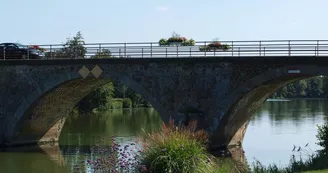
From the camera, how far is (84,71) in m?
28.7

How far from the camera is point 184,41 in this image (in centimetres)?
2906

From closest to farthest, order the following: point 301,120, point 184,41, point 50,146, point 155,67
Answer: point 155,67
point 184,41
point 50,146
point 301,120

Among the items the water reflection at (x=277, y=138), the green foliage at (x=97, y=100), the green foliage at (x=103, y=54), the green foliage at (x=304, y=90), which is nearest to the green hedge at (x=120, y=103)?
the green foliage at (x=97, y=100)

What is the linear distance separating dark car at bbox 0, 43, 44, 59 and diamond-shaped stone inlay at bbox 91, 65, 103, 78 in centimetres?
441

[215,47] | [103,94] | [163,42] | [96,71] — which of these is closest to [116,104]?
[103,94]

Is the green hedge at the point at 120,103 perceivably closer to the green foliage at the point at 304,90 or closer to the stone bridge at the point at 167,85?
the stone bridge at the point at 167,85

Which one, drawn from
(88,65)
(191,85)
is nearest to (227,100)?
(191,85)

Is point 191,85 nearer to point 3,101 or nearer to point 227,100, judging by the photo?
point 227,100

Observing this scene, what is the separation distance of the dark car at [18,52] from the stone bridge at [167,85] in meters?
1.50

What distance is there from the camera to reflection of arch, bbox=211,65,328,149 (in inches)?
976

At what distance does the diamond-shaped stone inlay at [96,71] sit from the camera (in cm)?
2839

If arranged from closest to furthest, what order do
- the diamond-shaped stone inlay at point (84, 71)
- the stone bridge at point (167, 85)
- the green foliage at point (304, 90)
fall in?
1. the stone bridge at point (167, 85)
2. the diamond-shaped stone inlay at point (84, 71)
3. the green foliage at point (304, 90)

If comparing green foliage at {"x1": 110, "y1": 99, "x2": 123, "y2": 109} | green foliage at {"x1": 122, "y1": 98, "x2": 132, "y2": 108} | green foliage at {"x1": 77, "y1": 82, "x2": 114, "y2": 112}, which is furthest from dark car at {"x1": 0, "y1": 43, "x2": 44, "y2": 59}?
green foliage at {"x1": 122, "y1": 98, "x2": 132, "y2": 108}

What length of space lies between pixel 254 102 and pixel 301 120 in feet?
58.0
